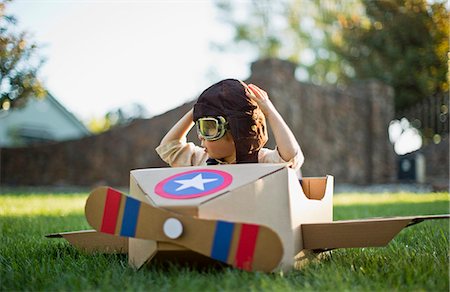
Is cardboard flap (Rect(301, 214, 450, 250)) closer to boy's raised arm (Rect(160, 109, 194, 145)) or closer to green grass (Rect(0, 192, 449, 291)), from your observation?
green grass (Rect(0, 192, 449, 291))

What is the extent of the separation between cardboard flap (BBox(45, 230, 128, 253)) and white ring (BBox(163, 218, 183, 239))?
60cm

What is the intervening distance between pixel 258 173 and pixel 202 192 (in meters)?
0.20

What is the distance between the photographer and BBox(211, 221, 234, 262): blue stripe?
166cm

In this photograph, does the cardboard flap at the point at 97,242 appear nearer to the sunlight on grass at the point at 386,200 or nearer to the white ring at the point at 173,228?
the white ring at the point at 173,228

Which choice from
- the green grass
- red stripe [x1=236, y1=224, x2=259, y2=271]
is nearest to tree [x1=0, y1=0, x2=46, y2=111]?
the green grass

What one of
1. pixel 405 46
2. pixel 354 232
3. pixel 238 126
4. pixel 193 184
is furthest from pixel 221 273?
pixel 405 46

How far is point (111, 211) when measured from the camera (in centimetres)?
177

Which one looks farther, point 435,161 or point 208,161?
point 435,161

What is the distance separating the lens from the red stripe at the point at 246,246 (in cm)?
165

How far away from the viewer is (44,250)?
8.11ft

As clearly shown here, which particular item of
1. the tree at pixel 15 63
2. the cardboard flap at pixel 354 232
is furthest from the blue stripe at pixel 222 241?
the tree at pixel 15 63

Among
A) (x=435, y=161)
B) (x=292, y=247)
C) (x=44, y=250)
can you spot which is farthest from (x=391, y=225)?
(x=435, y=161)

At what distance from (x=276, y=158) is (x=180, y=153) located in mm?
425

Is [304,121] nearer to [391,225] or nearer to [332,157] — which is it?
[332,157]
